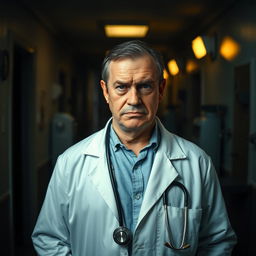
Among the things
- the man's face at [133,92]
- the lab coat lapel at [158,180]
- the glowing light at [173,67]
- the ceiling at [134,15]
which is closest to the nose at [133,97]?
the man's face at [133,92]

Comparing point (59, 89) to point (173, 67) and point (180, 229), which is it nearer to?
point (173, 67)

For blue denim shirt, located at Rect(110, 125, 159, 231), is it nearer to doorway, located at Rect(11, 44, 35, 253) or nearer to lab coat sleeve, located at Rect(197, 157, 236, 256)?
lab coat sleeve, located at Rect(197, 157, 236, 256)

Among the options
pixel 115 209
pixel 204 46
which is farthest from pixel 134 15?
pixel 115 209

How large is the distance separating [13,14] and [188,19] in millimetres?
2128

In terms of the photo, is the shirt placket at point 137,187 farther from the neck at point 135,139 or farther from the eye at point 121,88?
the eye at point 121,88

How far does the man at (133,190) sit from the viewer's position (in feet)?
4.28

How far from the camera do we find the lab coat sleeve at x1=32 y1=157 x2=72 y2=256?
1377 mm

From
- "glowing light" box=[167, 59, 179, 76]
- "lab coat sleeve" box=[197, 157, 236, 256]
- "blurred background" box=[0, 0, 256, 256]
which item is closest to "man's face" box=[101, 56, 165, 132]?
Answer: "lab coat sleeve" box=[197, 157, 236, 256]

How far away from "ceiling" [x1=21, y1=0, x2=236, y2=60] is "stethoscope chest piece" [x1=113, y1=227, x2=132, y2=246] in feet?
9.46

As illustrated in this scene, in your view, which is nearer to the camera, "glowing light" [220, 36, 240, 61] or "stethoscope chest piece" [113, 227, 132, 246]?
"stethoscope chest piece" [113, 227, 132, 246]

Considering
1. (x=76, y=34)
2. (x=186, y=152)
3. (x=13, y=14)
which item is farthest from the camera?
(x=76, y=34)

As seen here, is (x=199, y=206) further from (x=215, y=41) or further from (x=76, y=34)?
(x=76, y=34)

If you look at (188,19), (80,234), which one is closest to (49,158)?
(188,19)

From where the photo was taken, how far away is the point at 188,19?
4516mm
